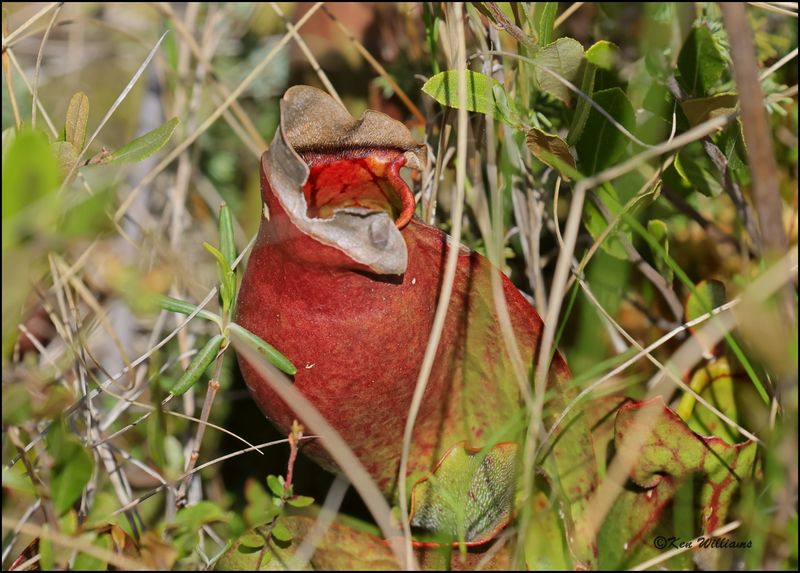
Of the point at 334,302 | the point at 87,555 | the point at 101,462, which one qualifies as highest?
the point at 334,302

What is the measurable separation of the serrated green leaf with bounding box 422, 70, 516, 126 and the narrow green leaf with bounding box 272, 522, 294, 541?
480mm

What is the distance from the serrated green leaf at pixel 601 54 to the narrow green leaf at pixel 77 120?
0.55m

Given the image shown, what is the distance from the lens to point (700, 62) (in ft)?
3.12

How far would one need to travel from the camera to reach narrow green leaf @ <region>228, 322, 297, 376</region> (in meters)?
0.77

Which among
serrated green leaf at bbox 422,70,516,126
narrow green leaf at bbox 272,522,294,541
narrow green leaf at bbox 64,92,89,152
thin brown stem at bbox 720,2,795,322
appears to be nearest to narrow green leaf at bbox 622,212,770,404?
thin brown stem at bbox 720,2,795,322

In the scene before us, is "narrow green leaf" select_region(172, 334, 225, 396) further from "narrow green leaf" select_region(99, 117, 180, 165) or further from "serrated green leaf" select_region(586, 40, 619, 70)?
"serrated green leaf" select_region(586, 40, 619, 70)

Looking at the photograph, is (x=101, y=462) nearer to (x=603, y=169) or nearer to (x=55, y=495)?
(x=55, y=495)

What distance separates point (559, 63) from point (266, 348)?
485mm

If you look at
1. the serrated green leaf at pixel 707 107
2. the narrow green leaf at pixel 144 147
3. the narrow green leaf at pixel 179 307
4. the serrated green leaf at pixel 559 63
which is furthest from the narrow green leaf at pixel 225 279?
the serrated green leaf at pixel 707 107

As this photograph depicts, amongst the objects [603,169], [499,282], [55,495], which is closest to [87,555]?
[55,495]

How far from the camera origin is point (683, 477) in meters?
0.88

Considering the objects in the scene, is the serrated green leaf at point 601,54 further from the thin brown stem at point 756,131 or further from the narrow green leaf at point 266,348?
the narrow green leaf at point 266,348

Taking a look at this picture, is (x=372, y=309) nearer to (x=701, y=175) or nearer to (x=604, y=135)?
(x=604, y=135)

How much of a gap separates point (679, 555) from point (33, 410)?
25.8 inches
